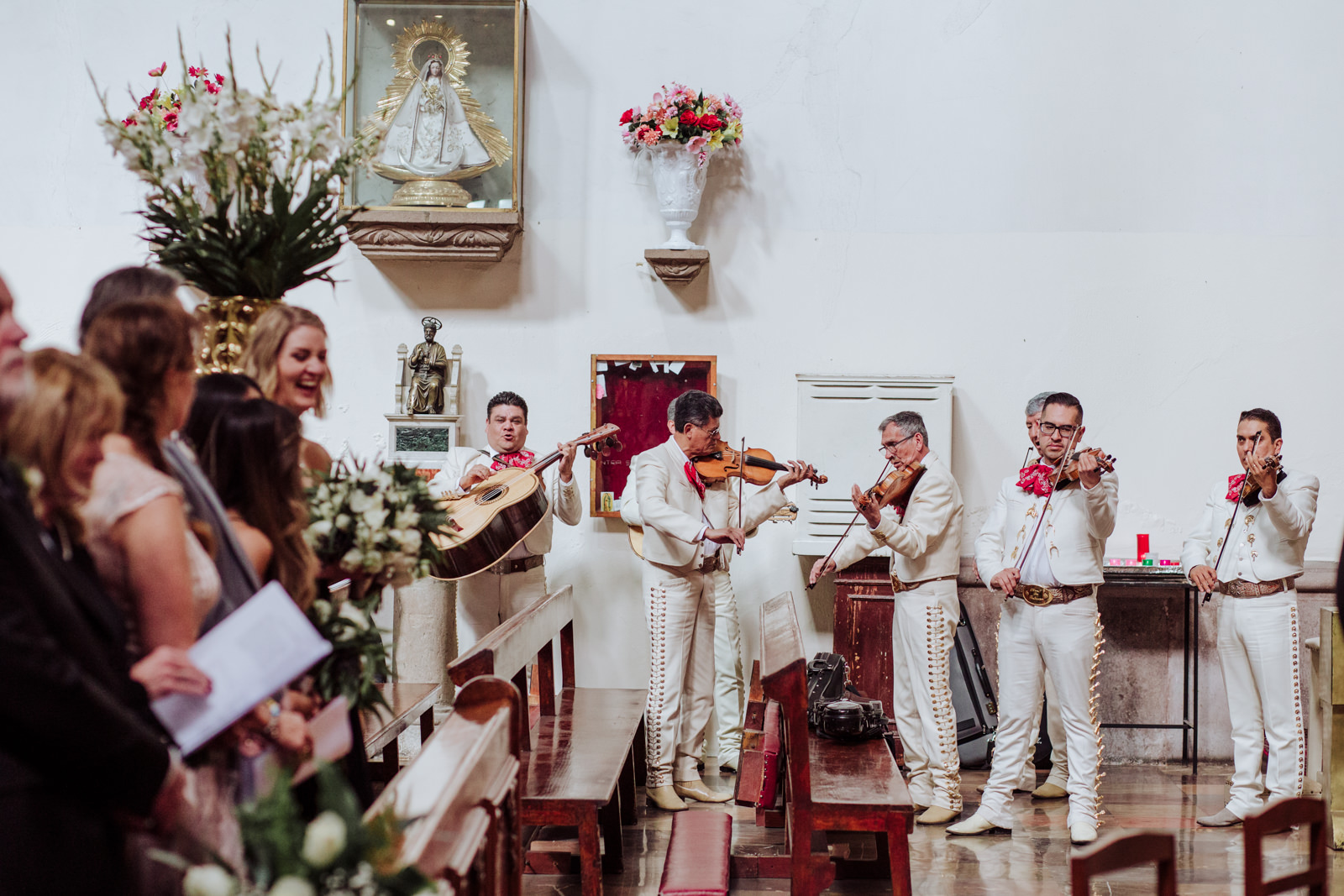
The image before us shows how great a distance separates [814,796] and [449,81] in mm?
4507

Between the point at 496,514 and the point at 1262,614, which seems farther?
the point at 496,514

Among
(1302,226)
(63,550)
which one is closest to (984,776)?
(1302,226)

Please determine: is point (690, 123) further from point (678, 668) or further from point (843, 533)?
point (678, 668)

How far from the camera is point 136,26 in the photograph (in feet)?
21.3

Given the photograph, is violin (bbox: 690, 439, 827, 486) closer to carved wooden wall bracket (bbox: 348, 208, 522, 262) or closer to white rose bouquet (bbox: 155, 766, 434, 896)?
carved wooden wall bracket (bbox: 348, 208, 522, 262)

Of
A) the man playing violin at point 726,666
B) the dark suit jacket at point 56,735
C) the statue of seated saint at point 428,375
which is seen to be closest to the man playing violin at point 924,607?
the man playing violin at point 726,666

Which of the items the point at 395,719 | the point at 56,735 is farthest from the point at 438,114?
the point at 56,735

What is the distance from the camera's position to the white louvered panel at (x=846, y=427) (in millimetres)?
6090

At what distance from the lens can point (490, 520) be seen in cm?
534

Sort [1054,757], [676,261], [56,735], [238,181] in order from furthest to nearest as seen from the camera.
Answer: [676,261], [1054,757], [238,181], [56,735]

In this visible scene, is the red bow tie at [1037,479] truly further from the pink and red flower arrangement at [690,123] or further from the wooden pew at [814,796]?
the pink and red flower arrangement at [690,123]

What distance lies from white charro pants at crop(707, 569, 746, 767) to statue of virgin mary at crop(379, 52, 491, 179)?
8.87 ft

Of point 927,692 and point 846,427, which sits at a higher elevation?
point 846,427

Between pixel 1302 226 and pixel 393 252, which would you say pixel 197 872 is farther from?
pixel 1302 226
